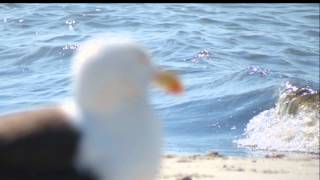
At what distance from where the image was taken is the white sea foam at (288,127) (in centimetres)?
922

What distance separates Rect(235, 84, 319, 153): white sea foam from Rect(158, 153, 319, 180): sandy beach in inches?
33.8

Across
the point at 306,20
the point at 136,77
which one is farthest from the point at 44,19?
the point at 136,77

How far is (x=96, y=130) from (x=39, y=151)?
0.84ft

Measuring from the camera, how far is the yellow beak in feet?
12.4

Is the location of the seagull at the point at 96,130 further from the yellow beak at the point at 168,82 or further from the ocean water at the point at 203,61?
the ocean water at the point at 203,61

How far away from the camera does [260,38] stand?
55.3 ft

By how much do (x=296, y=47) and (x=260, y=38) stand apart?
110 cm

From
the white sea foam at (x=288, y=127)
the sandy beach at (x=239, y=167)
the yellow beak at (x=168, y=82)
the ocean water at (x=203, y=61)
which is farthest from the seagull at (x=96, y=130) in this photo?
the white sea foam at (x=288, y=127)

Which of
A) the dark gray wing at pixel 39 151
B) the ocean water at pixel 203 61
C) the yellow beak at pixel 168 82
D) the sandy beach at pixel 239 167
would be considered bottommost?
the ocean water at pixel 203 61

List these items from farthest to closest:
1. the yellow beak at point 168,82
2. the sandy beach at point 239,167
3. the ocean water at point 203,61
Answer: the ocean water at point 203,61, the sandy beach at point 239,167, the yellow beak at point 168,82

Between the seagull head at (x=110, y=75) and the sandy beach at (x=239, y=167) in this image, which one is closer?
the seagull head at (x=110, y=75)

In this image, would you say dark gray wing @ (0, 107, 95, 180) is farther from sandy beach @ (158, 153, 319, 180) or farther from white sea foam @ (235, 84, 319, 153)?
white sea foam @ (235, 84, 319, 153)

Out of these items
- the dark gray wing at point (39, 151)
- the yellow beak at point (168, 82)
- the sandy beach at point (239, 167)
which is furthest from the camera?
the sandy beach at point (239, 167)

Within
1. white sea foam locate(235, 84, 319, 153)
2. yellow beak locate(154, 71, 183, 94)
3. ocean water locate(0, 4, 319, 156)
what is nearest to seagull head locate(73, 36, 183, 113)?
yellow beak locate(154, 71, 183, 94)
